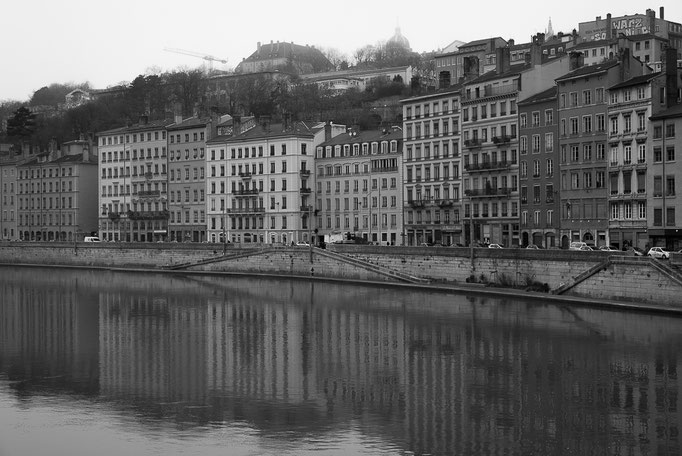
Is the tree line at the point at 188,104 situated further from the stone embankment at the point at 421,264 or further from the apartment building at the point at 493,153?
the apartment building at the point at 493,153

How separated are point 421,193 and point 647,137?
2880 cm

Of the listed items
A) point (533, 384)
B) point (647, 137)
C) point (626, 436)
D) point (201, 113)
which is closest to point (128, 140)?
point (201, 113)

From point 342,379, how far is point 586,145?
1683 inches

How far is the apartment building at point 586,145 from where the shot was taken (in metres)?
73.3

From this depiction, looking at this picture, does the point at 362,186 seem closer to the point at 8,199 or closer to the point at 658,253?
the point at 658,253

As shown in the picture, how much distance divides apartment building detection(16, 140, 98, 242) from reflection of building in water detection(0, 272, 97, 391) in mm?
42868

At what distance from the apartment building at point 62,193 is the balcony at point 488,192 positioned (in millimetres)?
52638

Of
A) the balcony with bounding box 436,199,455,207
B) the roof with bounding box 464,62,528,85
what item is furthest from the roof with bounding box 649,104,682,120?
the balcony with bounding box 436,199,455,207

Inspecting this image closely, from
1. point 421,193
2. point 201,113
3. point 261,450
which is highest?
point 201,113

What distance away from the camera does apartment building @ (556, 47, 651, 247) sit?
7331cm

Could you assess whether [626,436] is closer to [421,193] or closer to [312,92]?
[421,193]

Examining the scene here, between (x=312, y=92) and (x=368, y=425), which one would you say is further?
(x=312, y=92)

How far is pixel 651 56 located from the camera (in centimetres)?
10981

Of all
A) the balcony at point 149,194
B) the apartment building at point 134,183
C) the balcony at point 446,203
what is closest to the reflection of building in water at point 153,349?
the balcony at point 446,203
